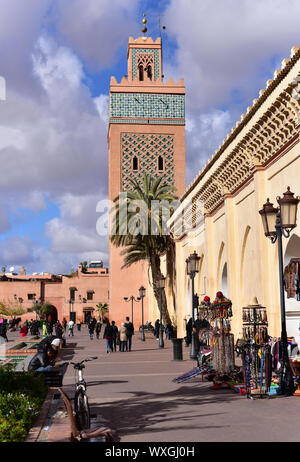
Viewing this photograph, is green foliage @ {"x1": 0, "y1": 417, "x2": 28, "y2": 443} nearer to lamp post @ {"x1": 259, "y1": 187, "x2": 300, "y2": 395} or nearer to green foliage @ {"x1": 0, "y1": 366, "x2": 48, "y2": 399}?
green foliage @ {"x1": 0, "y1": 366, "x2": 48, "y2": 399}

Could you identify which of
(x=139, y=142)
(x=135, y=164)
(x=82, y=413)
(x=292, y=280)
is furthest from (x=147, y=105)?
(x=82, y=413)

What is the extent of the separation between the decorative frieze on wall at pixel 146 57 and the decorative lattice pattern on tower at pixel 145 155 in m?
4.67

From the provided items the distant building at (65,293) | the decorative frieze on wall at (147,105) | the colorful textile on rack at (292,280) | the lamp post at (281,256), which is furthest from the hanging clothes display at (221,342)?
the distant building at (65,293)

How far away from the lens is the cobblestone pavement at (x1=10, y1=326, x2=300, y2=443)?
6.02m

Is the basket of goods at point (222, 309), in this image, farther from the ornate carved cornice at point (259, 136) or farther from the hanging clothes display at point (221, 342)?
the ornate carved cornice at point (259, 136)

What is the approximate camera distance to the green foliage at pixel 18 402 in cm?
528

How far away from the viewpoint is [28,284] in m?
70.8

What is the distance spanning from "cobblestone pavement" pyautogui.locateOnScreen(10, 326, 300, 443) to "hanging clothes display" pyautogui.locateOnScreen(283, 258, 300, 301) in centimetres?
258

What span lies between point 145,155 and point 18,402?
106ft

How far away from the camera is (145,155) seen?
124 feet

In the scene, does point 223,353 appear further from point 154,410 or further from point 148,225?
point 148,225

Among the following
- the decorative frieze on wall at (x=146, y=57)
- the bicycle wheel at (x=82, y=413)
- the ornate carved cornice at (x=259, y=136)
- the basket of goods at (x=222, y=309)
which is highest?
the decorative frieze on wall at (x=146, y=57)

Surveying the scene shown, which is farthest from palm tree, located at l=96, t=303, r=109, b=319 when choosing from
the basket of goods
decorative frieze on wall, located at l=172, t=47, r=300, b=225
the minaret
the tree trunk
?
the basket of goods
